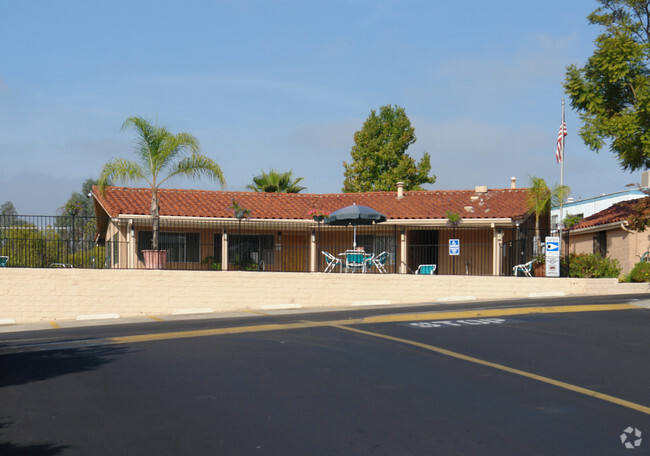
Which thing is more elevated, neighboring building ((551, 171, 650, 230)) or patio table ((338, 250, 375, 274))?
neighboring building ((551, 171, 650, 230))

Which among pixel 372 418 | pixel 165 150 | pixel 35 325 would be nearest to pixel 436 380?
pixel 372 418

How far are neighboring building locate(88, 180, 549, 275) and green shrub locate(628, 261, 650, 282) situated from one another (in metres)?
3.84

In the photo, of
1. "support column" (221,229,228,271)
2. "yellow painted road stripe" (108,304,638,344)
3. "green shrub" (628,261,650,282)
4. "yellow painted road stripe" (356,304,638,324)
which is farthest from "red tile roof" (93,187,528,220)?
"yellow painted road stripe" (108,304,638,344)

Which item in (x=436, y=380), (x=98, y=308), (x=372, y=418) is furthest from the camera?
(x=98, y=308)

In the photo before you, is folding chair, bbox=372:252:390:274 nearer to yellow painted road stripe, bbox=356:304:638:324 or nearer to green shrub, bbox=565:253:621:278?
green shrub, bbox=565:253:621:278

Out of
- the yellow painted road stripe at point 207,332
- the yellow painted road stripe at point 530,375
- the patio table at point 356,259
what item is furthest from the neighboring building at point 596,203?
the yellow painted road stripe at point 530,375

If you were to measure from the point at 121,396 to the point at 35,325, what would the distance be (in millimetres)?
11532

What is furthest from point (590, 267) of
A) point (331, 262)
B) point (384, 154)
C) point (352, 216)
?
point (384, 154)

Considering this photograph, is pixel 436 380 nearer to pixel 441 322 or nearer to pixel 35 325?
pixel 441 322

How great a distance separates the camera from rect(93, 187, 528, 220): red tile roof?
27.2m

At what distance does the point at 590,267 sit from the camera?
22.7 metres

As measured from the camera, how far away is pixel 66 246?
763 inches

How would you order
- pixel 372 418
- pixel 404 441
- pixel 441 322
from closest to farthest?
pixel 404 441, pixel 372 418, pixel 441 322

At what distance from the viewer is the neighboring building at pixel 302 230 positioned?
26656 millimetres
